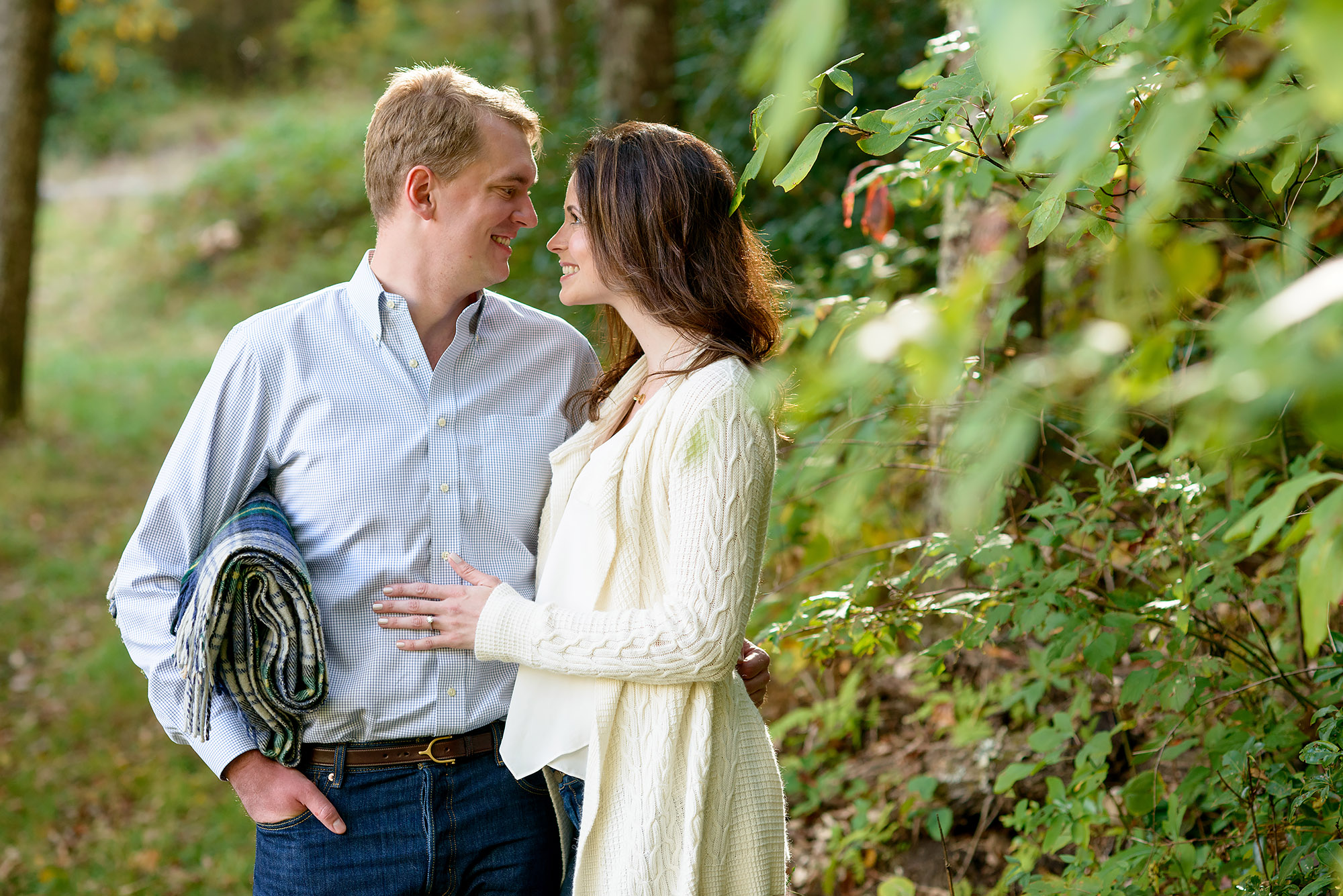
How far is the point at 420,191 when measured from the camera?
2238mm

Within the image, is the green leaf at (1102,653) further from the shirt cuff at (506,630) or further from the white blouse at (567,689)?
the shirt cuff at (506,630)

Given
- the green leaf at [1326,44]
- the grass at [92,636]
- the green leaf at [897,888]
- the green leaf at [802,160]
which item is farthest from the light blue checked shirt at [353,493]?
the grass at [92,636]

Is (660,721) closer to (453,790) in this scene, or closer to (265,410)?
(453,790)

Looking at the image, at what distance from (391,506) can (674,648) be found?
0.66 meters

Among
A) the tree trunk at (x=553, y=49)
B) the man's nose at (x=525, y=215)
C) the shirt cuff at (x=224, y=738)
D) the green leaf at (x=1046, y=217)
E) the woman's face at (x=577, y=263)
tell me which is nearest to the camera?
the green leaf at (x=1046, y=217)

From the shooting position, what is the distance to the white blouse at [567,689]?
200cm

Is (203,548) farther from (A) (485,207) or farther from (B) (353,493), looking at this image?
(A) (485,207)

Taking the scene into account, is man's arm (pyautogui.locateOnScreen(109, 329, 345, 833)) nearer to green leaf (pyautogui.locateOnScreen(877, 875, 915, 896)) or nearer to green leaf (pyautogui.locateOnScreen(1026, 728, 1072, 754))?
→ green leaf (pyautogui.locateOnScreen(877, 875, 915, 896))

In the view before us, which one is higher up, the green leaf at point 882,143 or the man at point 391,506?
the green leaf at point 882,143

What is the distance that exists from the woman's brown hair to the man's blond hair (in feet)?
0.89

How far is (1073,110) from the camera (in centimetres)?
71

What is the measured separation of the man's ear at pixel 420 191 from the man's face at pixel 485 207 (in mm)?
17

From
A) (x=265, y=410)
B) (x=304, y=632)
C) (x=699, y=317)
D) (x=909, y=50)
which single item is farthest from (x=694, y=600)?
(x=909, y=50)

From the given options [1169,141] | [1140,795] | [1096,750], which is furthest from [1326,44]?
[1140,795]
